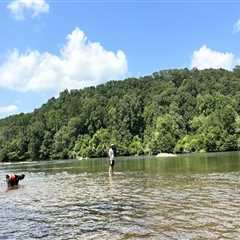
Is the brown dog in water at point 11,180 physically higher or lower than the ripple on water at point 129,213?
higher

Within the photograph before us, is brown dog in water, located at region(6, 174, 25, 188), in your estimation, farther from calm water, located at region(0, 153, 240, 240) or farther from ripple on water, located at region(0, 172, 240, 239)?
calm water, located at region(0, 153, 240, 240)

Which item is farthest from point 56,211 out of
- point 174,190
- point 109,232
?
point 174,190

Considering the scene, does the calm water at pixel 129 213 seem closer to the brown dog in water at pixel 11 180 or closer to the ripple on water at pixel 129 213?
the ripple on water at pixel 129 213

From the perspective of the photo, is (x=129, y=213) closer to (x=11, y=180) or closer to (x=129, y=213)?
(x=129, y=213)

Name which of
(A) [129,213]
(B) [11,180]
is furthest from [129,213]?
(B) [11,180]

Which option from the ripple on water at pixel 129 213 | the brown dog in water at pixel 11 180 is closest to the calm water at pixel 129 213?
the ripple on water at pixel 129 213

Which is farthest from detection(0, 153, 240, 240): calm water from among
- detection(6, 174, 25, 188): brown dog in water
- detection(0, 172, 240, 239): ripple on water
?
detection(6, 174, 25, 188): brown dog in water

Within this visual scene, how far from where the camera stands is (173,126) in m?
178

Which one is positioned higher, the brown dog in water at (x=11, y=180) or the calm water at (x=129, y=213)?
the brown dog in water at (x=11, y=180)

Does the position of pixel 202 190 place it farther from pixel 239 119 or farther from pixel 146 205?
pixel 239 119

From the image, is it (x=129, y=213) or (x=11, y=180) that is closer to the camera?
(x=129, y=213)

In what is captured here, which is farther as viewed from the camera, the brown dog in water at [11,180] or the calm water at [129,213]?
the brown dog in water at [11,180]

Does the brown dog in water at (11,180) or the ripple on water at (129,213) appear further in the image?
the brown dog in water at (11,180)

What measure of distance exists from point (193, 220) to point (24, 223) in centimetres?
667
